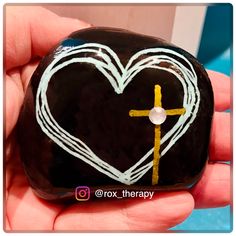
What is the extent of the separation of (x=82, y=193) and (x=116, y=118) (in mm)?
83

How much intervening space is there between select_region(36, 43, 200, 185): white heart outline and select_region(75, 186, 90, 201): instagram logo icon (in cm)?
3

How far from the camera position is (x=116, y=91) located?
14.1 inches

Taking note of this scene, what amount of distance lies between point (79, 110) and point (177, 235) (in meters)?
0.16

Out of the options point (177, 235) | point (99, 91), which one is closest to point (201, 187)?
point (177, 235)

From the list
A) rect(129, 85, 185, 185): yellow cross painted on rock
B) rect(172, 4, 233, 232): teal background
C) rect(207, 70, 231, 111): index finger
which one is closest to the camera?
rect(129, 85, 185, 185): yellow cross painted on rock

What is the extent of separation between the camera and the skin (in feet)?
1.31

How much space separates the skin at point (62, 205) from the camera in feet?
1.31

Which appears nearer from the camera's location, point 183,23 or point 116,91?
point 116,91

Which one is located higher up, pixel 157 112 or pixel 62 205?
pixel 157 112

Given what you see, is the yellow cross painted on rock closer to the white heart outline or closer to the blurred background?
the white heart outline

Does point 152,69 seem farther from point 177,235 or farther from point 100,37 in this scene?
point 177,235

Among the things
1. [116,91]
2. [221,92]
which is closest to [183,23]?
[221,92]

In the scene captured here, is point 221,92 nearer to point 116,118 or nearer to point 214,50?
point 116,118

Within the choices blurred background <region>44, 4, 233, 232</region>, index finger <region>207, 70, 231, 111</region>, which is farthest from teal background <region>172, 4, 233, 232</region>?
index finger <region>207, 70, 231, 111</region>
